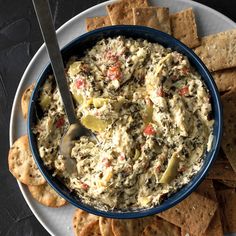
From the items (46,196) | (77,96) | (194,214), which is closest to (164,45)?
(77,96)

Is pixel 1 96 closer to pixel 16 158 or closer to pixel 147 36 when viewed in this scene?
pixel 16 158

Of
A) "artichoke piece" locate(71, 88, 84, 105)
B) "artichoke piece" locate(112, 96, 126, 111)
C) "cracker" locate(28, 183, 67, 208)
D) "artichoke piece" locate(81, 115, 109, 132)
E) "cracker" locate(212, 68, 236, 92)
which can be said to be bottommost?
"cracker" locate(28, 183, 67, 208)

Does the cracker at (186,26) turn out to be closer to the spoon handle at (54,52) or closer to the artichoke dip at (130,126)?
the artichoke dip at (130,126)

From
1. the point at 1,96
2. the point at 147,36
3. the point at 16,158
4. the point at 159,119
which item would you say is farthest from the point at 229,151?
the point at 1,96

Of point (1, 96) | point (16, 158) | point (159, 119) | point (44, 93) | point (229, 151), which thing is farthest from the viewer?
point (1, 96)

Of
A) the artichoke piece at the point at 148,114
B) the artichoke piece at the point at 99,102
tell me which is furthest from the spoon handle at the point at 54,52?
the artichoke piece at the point at 148,114

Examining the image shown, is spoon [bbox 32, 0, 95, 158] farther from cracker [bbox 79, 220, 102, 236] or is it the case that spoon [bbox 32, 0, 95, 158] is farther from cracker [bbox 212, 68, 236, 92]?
cracker [bbox 212, 68, 236, 92]

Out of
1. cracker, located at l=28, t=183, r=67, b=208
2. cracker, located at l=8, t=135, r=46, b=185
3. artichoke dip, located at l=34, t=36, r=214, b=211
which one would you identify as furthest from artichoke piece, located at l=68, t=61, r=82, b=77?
cracker, located at l=28, t=183, r=67, b=208
